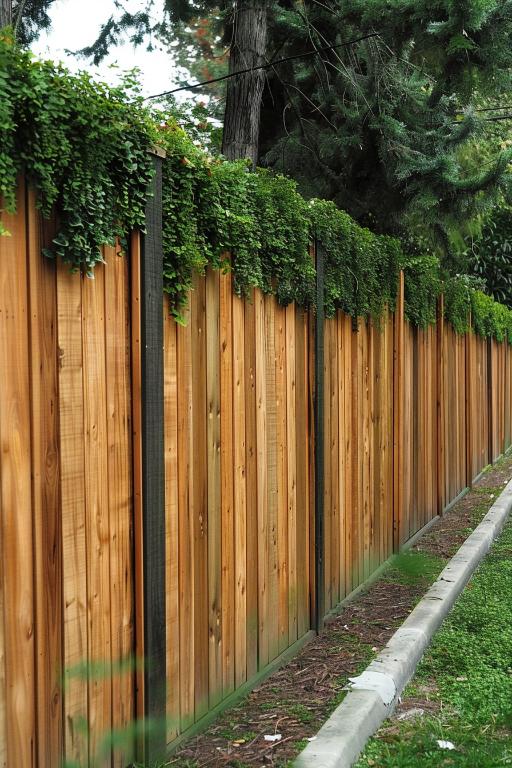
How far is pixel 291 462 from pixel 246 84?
5.62m

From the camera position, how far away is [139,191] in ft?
10.1

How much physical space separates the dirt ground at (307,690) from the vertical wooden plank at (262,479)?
0.27 m

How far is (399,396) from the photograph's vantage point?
7.42 meters

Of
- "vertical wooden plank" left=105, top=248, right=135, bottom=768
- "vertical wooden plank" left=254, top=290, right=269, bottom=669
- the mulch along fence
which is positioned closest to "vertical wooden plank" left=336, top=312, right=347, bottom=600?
the mulch along fence

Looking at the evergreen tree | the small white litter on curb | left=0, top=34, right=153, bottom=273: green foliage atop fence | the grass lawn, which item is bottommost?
the grass lawn

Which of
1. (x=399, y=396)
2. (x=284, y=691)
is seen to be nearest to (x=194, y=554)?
(x=284, y=691)

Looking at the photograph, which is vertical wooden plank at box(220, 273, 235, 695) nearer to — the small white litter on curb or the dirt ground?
the dirt ground

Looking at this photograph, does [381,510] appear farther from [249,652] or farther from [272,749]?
[272,749]

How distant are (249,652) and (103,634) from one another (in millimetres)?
1409

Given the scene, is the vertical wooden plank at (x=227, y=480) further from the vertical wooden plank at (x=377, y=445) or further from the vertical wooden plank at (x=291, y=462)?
the vertical wooden plank at (x=377, y=445)

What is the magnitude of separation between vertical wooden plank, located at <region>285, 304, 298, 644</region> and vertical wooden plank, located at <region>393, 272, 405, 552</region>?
8.49 ft

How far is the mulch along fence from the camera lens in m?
2.54

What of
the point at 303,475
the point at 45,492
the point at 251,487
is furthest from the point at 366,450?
the point at 45,492

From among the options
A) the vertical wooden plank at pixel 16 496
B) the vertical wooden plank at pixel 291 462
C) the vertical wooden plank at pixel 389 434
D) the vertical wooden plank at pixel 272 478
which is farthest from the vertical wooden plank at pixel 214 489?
the vertical wooden plank at pixel 389 434
